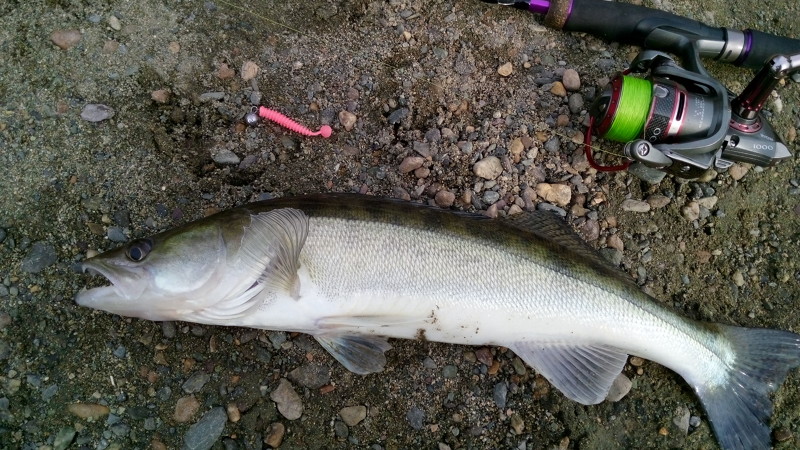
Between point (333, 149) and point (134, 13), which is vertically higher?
point (134, 13)

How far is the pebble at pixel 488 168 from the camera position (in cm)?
349

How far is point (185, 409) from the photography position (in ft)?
10.0

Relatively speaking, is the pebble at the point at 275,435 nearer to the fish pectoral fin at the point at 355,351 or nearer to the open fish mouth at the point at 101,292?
the fish pectoral fin at the point at 355,351

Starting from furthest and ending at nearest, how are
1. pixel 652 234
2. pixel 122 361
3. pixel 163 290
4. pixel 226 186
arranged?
1. pixel 652 234
2. pixel 226 186
3. pixel 122 361
4. pixel 163 290

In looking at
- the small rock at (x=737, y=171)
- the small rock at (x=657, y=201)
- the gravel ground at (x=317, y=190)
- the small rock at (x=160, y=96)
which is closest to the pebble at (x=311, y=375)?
the gravel ground at (x=317, y=190)

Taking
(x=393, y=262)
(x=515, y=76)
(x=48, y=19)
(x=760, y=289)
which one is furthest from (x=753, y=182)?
(x=48, y=19)

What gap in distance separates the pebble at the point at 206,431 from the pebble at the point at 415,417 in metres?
1.06

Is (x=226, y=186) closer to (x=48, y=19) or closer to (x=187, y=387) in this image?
(x=187, y=387)

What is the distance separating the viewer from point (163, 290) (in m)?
2.69

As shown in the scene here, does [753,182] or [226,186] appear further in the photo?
[753,182]

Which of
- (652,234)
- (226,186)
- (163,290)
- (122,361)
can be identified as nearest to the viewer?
(163,290)

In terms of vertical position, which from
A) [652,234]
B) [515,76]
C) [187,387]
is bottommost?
[187,387]

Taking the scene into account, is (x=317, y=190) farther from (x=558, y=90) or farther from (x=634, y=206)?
(x=634, y=206)

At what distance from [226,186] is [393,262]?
1257 millimetres
